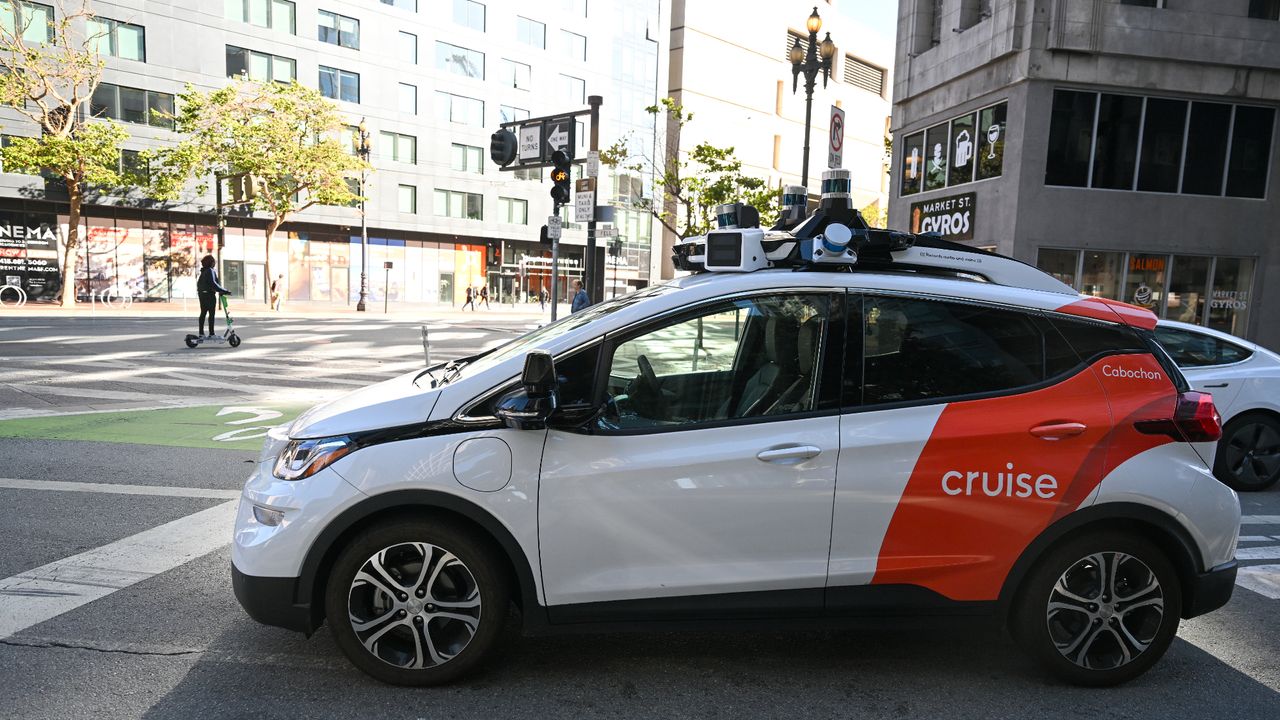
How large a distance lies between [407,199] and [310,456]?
47570 mm

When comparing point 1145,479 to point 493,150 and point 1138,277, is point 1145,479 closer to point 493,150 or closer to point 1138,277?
point 493,150

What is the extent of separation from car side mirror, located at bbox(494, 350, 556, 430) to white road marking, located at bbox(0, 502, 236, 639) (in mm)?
2509

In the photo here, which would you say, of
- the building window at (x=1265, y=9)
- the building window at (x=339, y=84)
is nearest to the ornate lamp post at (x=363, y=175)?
the building window at (x=339, y=84)

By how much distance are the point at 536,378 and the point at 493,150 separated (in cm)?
1407

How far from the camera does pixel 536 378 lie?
3.03 m

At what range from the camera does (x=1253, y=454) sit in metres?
7.14

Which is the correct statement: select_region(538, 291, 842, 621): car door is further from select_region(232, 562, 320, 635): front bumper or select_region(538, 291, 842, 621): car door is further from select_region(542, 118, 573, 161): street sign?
select_region(542, 118, 573, 161): street sign

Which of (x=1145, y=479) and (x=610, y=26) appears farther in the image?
(x=610, y=26)

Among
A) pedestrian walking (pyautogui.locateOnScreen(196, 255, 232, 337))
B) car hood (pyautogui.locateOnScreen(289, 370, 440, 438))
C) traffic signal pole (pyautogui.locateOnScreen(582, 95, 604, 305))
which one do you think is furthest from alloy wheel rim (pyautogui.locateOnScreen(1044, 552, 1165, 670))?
pedestrian walking (pyautogui.locateOnScreen(196, 255, 232, 337))

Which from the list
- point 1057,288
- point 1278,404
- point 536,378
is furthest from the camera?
point 1278,404

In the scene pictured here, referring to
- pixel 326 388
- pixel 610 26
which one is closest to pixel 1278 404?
pixel 326 388

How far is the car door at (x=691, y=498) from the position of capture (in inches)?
126

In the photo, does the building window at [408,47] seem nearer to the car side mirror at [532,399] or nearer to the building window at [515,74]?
the building window at [515,74]

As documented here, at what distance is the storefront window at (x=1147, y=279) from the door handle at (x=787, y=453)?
771 inches
